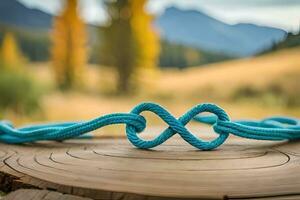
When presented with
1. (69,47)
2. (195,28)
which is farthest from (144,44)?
(69,47)

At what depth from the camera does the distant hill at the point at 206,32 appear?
457 cm

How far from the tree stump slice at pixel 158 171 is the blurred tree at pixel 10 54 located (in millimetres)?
3410

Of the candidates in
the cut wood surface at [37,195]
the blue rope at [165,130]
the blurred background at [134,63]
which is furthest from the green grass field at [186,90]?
the cut wood surface at [37,195]

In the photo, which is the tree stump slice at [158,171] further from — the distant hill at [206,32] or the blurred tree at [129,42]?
the distant hill at [206,32]

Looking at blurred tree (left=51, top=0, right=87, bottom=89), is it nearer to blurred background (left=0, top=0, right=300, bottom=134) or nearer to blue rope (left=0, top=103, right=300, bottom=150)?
blurred background (left=0, top=0, right=300, bottom=134)

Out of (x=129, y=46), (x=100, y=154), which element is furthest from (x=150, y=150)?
(x=129, y=46)

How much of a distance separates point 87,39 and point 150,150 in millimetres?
3717

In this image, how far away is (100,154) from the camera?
75 cm

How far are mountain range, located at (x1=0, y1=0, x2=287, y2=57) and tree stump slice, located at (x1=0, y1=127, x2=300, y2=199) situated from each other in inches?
144

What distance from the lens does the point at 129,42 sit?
179 inches

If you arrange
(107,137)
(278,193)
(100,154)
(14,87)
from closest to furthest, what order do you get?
(278,193) < (100,154) < (107,137) < (14,87)

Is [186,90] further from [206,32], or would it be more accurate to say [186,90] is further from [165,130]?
[165,130]

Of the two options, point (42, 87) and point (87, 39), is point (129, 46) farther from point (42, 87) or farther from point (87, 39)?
point (42, 87)

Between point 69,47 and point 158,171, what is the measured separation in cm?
380
